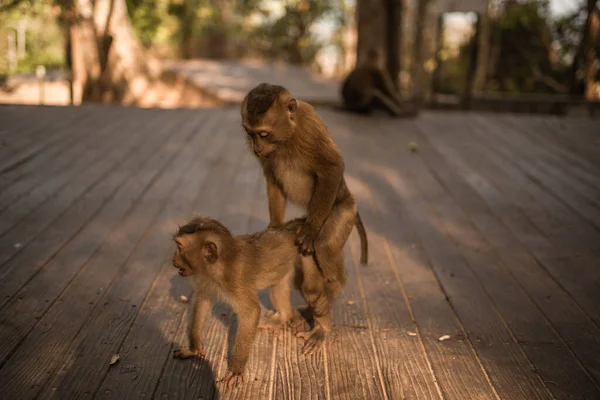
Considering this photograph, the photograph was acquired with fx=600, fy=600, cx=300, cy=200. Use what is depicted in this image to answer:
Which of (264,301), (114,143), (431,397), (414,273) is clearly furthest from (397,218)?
(114,143)

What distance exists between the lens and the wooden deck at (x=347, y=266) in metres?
2.38

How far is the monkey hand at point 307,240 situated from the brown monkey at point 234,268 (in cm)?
3

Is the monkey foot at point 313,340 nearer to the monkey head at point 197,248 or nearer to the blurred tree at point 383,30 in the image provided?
the monkey head at point 197,248

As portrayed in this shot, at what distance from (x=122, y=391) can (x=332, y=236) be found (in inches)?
41.1

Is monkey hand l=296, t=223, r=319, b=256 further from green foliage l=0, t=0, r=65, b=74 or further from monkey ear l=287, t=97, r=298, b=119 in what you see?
green foliage l=0, t=0, r=65, b=74

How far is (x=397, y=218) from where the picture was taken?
4270mm

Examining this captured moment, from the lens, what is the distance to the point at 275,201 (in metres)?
2.82

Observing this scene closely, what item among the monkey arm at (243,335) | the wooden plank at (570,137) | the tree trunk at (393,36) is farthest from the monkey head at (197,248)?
the tree trunk at (393,36)

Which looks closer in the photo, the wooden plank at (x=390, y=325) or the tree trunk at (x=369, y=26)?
the wooden plank at (x=390, y=325)

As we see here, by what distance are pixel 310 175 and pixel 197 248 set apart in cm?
68

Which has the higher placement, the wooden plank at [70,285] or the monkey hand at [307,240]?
the monkey hand at [307,240]

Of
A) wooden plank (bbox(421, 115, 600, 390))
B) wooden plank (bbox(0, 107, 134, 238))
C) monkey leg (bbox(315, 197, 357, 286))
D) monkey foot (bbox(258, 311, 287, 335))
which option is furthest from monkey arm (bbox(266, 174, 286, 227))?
wooden plank (bbox(0, 107, 134, 238))

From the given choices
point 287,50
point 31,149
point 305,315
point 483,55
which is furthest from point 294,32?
point 305,315

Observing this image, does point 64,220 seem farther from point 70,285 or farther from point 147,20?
point 147,20
